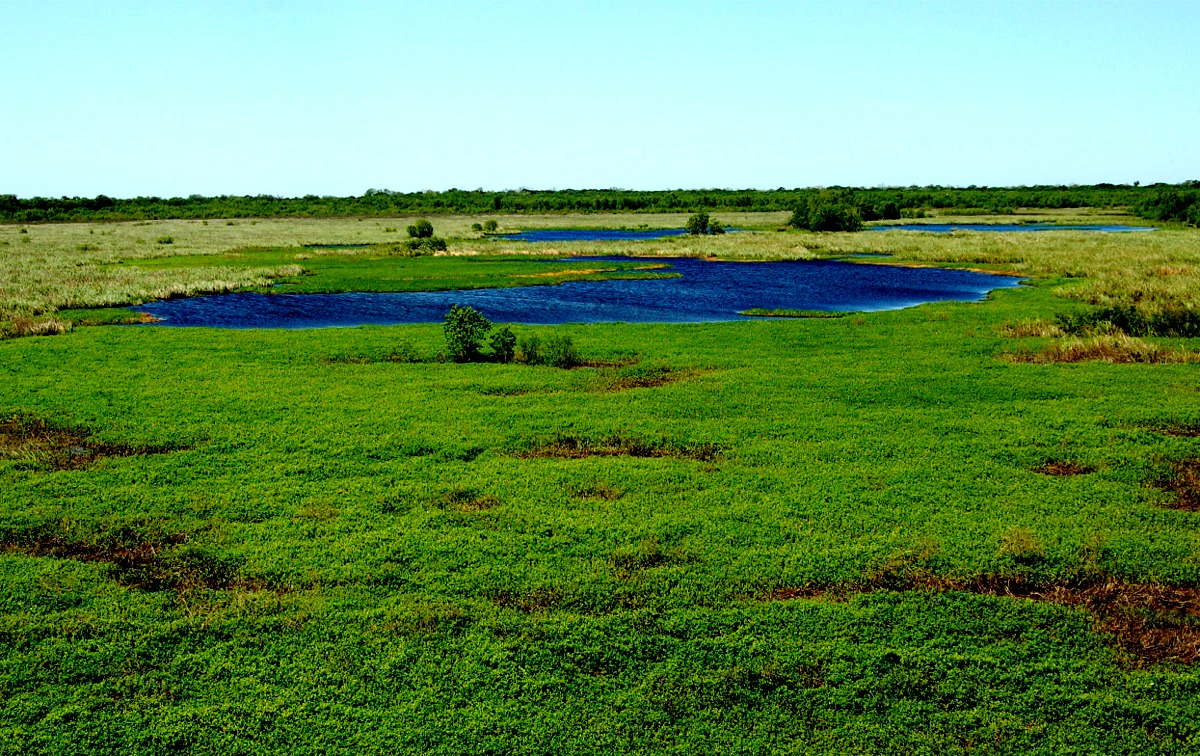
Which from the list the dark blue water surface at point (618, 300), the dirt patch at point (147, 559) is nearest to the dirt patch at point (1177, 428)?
the dirt patch at point (147, 559)

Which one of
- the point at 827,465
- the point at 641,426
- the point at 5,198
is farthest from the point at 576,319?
the point at 5,198

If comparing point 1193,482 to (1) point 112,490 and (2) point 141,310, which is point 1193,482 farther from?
(2) point 141,310

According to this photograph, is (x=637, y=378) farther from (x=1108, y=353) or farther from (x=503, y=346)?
(x=1108, y=353)

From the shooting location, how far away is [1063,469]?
1858cm

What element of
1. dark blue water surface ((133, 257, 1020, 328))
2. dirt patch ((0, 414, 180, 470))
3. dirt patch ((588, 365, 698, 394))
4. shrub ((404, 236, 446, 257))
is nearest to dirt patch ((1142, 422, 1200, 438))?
dirt patch ((588, 365, 698, 394))

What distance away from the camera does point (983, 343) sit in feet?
111

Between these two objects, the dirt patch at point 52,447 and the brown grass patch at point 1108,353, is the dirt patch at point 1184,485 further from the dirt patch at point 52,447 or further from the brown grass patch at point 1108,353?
the dirt patch at point 52,447

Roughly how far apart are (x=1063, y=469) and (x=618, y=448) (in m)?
10.0

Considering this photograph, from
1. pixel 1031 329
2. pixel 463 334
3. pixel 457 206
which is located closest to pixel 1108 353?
pixel 1031 329

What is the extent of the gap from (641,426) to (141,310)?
3702 centimetres

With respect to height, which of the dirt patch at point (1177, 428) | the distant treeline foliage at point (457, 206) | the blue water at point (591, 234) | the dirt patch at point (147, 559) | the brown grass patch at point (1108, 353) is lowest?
the dirt patch at point (147, 559)

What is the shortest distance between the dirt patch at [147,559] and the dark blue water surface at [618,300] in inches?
1157

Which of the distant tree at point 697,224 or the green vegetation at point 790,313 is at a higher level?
the distant tree at point 697,224

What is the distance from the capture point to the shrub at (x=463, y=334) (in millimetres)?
31109
